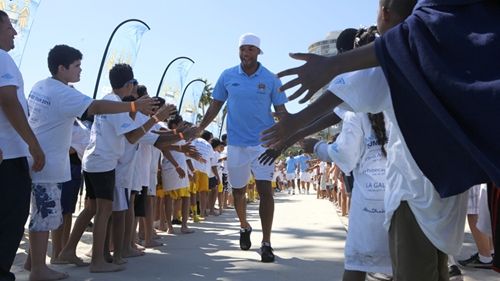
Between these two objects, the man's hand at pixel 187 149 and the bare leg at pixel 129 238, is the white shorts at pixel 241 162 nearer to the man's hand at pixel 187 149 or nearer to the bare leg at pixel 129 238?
the man's hand at pixel 187 149

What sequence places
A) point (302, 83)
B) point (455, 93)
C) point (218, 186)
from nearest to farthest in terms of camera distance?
point (455, 93), point (302, 83), point (218, 186)

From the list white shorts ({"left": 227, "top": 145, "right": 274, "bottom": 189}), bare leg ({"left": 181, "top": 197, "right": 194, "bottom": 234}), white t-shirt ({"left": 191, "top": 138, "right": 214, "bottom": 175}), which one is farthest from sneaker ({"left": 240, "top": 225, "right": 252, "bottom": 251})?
white t-shirt ({"left": 191, "top": 138, "right": 214, "bottom": 175})

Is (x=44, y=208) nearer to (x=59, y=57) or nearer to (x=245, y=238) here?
(x=59, y=57)

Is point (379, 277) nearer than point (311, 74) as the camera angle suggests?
No

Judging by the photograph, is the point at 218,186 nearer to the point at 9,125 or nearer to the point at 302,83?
the point at 9,125

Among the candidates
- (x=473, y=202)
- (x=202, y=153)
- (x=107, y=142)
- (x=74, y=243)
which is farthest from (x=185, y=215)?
(x=473, y=202)

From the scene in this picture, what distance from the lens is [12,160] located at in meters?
3.49

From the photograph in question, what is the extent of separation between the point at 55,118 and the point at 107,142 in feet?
2.08

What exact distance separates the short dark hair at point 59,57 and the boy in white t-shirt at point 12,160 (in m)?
0.80

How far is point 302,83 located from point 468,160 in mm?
570

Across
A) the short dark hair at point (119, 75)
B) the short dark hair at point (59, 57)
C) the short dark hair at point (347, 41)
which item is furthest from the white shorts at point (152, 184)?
the short dark hair at point (347, 41)

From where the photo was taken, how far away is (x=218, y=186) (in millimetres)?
12859

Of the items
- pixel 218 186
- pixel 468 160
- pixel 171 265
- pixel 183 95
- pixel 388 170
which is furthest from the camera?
pixel 183 95

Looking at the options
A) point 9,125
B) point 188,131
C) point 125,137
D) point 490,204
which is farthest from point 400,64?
point 188,131
